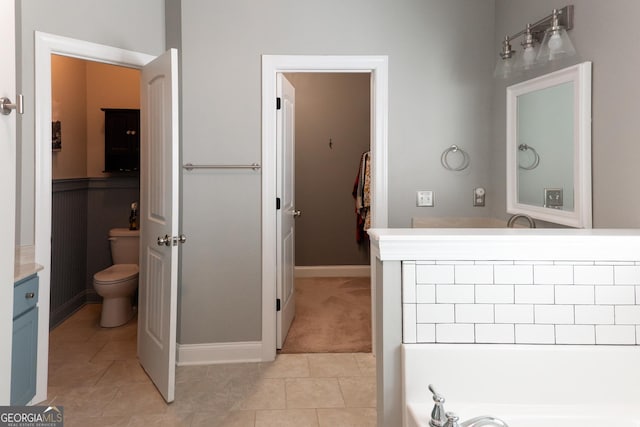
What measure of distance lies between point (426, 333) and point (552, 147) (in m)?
1.53

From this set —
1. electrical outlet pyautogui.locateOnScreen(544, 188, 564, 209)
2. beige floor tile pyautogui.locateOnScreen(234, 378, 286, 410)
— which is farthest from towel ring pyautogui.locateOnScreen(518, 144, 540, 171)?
beige floor tile pyautogui.locateOnScreen(234, 378, 286, 410)

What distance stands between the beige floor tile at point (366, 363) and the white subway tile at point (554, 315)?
5.81 ft

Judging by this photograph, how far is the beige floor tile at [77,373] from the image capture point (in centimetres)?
269

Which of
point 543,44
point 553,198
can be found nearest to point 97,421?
point 553,198

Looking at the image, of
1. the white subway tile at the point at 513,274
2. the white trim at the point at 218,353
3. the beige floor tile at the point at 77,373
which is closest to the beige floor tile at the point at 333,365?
the white trim at the point at 218,353

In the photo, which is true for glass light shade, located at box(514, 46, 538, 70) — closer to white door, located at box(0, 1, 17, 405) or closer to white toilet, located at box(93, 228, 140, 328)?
white door, located at box(0, 1, 17, 405)

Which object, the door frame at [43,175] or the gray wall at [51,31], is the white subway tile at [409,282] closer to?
the door frame at [43,175]

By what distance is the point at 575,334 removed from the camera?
123 centimetres

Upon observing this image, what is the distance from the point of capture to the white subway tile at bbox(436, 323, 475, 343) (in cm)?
125

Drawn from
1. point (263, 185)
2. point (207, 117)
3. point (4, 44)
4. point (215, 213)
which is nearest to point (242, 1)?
point (207, 117)

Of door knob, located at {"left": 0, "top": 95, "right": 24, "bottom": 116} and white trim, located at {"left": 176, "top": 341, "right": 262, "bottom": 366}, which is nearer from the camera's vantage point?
door knob, located at {"left": 0, "top": 95, "right": 24, "bottom": 116}

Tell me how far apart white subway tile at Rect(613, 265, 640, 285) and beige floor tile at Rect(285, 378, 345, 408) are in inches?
65.2

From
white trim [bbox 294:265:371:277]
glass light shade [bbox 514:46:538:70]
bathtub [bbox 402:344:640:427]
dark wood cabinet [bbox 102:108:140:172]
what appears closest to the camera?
bathtub [bbox 402:344:640:427]

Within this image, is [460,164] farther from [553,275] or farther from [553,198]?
[553,275]
